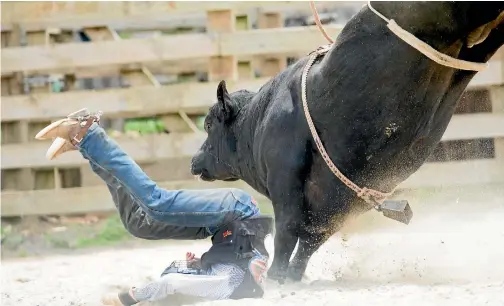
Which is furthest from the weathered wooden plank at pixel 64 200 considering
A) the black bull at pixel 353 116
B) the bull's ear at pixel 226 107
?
the black bull at pixel 353 116

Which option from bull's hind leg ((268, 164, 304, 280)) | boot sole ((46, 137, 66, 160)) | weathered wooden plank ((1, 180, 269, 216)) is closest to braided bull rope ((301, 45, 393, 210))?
bull's hind leg ((268, 164, 304, 280))

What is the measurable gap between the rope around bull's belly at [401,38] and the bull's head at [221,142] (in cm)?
55

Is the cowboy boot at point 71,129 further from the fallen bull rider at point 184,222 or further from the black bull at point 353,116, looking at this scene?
the black bull at point 353,116

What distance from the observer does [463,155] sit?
642 centimetres

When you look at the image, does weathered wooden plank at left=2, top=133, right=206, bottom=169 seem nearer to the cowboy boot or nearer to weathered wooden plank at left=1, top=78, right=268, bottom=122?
weathered wooden plank at left=1, top=78, right=268, bottom=122

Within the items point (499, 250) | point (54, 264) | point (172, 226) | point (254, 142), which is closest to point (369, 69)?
point (254, 142)

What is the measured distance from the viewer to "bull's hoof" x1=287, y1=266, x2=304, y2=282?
376cm

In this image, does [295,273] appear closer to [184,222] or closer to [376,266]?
[376,266]

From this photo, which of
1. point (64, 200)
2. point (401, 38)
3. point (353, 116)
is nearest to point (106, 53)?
point (64, 200)

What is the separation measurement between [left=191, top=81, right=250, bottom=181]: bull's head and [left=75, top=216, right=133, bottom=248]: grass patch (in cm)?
232

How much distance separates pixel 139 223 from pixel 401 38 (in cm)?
137

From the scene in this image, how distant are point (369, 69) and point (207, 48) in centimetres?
358

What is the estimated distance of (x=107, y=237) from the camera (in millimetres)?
6477

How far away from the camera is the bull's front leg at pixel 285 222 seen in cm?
362
